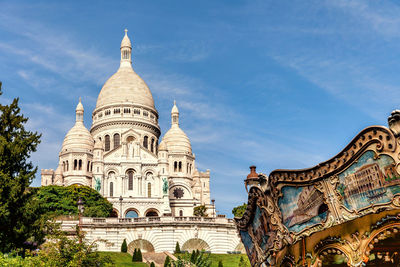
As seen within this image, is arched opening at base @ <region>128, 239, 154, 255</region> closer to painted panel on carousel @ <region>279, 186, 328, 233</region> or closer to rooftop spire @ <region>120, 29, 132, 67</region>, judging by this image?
painted panel on carousel @ <region>279, 186, 328, 233</region>

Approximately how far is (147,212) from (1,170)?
55.3 m

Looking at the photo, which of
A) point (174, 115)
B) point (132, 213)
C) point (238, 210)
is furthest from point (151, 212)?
point (174, 115)

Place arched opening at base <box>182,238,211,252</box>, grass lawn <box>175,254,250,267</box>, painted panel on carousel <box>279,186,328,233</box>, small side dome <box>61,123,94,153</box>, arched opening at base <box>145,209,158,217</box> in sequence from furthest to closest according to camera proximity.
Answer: small side dome <box>61,123,94,153</box> < arched opening at base <box>145,209,158,217</box> < arched opening at base <box>182,238,211,252</box> < grass lawn <box>175,254,250,267</box> < painted panel on carousel <box>279,186,328,233</box>

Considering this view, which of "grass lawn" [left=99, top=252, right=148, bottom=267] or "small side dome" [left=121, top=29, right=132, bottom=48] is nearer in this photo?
"grass lawn" [left=99, top=252, right=148, bottom=267]

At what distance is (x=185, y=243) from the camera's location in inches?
2019

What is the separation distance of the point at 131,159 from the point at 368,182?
253 ft

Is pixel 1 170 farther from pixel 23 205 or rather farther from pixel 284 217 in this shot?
pixel 284 217

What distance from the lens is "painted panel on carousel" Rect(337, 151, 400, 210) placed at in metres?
13.5

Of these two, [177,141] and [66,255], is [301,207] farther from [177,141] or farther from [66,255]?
[177,141]

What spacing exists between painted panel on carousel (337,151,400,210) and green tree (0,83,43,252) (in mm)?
18907

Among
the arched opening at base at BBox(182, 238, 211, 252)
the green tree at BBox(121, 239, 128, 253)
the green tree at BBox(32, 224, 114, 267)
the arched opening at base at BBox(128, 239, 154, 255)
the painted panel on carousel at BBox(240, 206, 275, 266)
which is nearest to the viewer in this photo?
the painted panel on carousel at BBox(240, 206, 275, 266)

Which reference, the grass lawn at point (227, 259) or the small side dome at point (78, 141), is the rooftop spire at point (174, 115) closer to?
the small side dome at point (78, 141)

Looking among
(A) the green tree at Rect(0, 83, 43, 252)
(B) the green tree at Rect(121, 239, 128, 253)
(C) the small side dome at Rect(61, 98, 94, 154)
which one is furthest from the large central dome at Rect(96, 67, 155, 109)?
(A) the green tree at Rect(0, 83, 43, 252)

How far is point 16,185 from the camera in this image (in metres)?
28.4
